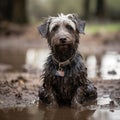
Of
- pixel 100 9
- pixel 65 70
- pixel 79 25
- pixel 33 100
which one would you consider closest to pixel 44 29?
pixel 79 25

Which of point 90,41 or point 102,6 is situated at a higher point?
point 102,6

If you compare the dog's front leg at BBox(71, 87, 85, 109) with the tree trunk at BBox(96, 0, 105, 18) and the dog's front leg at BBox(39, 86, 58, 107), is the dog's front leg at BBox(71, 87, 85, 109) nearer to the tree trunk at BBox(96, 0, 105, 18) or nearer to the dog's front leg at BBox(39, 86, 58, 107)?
the dog's front leg at BBox(39, 86, 58, 107)

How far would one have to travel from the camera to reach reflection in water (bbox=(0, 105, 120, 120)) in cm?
826

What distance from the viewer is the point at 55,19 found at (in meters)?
9.12

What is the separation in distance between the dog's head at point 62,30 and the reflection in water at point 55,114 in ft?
4.04

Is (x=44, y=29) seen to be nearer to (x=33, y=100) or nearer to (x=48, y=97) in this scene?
(x=48, y=97)

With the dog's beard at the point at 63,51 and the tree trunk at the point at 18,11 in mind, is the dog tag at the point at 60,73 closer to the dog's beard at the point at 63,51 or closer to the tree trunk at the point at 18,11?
the dog's beard at the point at 63,51

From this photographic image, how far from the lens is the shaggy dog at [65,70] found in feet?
29.3

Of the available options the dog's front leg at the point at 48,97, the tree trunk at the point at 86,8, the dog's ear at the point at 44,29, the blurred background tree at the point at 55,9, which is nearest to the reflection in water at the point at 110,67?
the dog's front leg at the point at 48,97

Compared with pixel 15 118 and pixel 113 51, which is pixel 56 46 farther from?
pixel 113 51

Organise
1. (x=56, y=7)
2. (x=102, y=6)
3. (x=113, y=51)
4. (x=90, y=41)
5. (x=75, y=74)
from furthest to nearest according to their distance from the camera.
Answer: (x=56, y=7) → (x=102, y=6) → (x=90, y=41) → (x=113, y=51) → (x=75, y=74)

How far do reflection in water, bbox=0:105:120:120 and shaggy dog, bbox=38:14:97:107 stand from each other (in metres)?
0.28

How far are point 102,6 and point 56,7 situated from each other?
502 inches

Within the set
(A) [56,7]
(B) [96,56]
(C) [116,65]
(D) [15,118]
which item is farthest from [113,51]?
Result: (A) [56,7]
